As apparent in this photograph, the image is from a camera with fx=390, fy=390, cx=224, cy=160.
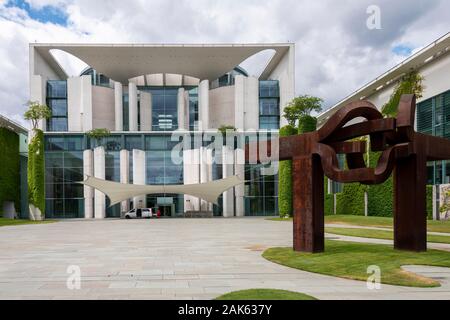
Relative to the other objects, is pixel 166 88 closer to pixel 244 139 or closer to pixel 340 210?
pixel 244 139

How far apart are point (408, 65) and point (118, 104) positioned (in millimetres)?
31596

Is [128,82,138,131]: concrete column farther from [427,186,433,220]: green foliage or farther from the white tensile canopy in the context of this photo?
[427,186,433,220]: green foliage

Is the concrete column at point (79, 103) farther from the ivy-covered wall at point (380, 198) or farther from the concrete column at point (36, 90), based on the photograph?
the ivy-covered wall at point (380, 198)

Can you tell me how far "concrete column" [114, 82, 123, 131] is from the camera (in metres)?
46.2

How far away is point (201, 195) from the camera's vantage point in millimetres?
35562

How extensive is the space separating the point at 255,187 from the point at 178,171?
820 centimetres

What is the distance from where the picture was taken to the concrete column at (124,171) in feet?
130

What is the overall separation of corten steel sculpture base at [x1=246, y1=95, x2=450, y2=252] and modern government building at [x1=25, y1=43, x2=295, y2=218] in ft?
91.6

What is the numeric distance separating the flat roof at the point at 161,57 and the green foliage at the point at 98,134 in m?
10.4

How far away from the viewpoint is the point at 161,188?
34.7 metres

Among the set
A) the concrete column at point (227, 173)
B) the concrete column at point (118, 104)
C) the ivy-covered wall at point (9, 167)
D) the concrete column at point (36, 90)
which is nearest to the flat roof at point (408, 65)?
the concrete column at point (227, 173)

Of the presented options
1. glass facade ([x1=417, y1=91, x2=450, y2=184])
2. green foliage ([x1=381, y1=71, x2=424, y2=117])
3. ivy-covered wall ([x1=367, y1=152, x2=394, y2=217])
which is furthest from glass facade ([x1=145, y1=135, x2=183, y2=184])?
glass facade ([x1=417, y1=91, x2=450, y2=184])

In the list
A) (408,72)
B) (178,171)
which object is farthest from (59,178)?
(408,72)

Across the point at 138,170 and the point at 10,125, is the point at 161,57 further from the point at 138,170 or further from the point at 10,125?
the point at 10,125
